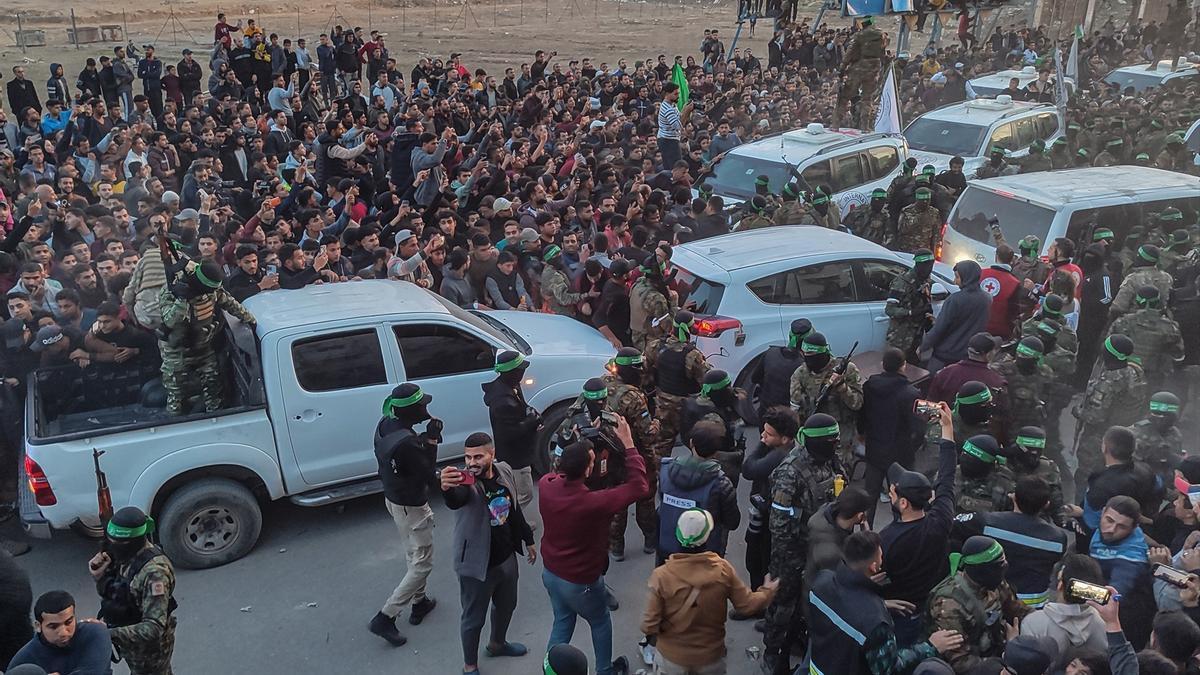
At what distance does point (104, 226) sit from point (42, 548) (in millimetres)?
3992

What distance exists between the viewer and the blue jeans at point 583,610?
5.19 metres

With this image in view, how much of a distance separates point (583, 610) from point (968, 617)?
1.96 m

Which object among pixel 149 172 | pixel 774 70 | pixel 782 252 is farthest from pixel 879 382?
pixel 774 70

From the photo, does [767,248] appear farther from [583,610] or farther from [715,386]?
[583,610]

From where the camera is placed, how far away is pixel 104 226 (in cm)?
993

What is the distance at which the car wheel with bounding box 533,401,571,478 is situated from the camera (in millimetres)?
7675

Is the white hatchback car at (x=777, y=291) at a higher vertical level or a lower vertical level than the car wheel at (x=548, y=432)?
higher

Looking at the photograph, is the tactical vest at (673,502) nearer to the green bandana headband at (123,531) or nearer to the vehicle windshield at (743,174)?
the green bandana headband at (123,531)

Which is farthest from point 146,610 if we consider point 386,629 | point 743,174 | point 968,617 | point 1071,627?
point 743,174

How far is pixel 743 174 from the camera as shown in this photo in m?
13.5

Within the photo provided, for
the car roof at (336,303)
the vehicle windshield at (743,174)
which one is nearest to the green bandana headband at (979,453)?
the car roof at (336,303)

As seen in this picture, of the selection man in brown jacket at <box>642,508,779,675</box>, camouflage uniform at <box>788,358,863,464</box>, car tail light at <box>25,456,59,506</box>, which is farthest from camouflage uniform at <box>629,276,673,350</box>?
car tail light at <box>25,456,59,506</box>

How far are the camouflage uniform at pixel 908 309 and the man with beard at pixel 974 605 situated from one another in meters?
4.39

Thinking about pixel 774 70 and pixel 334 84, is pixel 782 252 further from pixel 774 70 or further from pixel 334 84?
pixel 774 70
